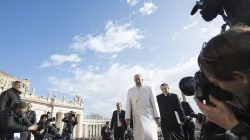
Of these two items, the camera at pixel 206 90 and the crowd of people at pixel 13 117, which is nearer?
the camera at pixel 206 90

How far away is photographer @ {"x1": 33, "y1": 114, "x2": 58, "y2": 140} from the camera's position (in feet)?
19.7

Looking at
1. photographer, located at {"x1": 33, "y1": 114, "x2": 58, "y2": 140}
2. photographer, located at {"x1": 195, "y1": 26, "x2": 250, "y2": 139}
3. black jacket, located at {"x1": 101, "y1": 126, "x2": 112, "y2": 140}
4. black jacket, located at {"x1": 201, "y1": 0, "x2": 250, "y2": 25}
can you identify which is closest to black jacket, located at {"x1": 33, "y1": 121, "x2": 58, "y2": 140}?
photographer, located at {"x1": 33, "y1": 114, "x2": 58, "y2": 140}

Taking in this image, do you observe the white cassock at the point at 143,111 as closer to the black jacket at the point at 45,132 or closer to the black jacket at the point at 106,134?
the black jacket at the point at 45,132

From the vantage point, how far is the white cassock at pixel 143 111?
431 cm

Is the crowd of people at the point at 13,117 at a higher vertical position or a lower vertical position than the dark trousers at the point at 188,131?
higher

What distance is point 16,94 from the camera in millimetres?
4910

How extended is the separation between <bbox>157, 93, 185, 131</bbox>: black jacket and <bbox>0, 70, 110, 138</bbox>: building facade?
123 feet

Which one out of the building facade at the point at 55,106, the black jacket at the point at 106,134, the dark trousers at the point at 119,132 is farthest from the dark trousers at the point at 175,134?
the building facade at the point at 55,106

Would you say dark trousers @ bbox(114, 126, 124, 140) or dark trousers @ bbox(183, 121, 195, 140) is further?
dark trousers @ bbox(114, 126, 124, 140)

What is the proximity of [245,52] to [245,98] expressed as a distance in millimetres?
211

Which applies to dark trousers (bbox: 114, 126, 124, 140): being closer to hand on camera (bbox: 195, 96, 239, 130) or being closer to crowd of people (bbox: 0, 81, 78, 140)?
crowd of people (bbox: 0, 81, 78, 140)

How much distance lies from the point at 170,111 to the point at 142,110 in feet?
3.07

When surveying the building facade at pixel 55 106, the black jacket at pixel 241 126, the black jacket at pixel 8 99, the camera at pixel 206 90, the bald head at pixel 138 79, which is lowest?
the black jacket at pixel 241 126

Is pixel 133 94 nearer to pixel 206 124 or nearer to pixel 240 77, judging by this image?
pixel 206 124
